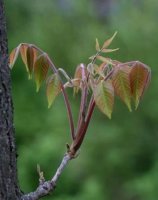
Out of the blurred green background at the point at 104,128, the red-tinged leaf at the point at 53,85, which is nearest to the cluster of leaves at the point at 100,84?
the red-tinged leaf at the point at 53,85

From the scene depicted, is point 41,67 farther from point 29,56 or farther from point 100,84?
point 100,84

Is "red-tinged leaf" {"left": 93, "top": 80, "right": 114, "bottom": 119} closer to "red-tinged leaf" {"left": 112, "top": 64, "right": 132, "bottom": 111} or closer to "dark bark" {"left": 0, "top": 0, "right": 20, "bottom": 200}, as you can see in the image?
"red-tinged leaf" {"left": 112, "top": 64, "right": 132, "bottom": 111}

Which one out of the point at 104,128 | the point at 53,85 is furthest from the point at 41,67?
the point at 104,128

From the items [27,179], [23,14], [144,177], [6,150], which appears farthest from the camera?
[23,14]

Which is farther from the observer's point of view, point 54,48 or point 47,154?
point 54,48

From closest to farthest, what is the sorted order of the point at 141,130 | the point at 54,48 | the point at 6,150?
the point at 6,150
the point at 141,130
the point at 54,48

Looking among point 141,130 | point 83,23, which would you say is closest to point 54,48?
point 83,23

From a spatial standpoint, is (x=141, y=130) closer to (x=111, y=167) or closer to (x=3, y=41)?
(x=111, y=167)
